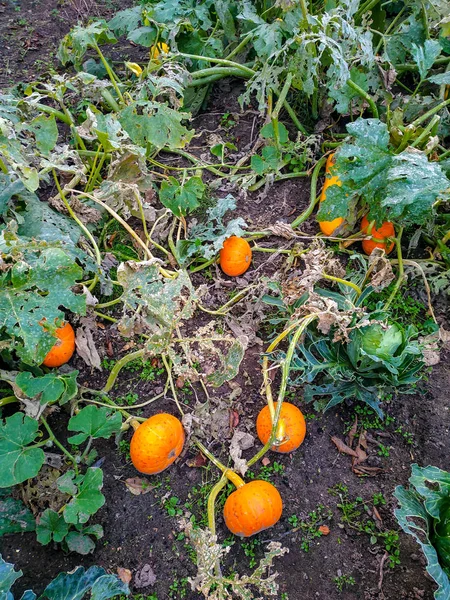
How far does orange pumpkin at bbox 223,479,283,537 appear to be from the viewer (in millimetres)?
1802

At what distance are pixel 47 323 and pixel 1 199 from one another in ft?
2.41

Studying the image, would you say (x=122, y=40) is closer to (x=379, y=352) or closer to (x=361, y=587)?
(x=379, y=352)

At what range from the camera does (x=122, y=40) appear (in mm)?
4074

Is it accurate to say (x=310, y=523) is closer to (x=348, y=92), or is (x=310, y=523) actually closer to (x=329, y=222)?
(x=329, y=222)

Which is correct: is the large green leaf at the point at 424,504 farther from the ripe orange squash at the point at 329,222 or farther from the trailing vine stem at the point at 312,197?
the trailing vine stem at the point at 312,197

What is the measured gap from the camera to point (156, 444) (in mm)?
1924

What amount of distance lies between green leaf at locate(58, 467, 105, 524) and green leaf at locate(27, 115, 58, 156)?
1463 millimetres

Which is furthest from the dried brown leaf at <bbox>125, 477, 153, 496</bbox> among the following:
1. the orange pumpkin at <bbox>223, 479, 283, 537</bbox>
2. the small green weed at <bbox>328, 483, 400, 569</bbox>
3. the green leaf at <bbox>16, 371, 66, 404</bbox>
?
the small green weed at <bbox>328, 483, 400, 569</bbox>

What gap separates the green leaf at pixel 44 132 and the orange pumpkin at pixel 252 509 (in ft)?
5.74

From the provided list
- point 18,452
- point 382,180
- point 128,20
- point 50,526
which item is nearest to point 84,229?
point 18,452

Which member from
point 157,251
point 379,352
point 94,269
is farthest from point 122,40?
point 379,352

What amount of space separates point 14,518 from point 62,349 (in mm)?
714

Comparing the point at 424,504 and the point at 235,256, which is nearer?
the point at 424,504

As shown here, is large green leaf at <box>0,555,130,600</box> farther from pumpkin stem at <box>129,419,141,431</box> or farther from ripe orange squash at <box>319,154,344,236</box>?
ripe orange squash at <box>319,154,344,236</box>
